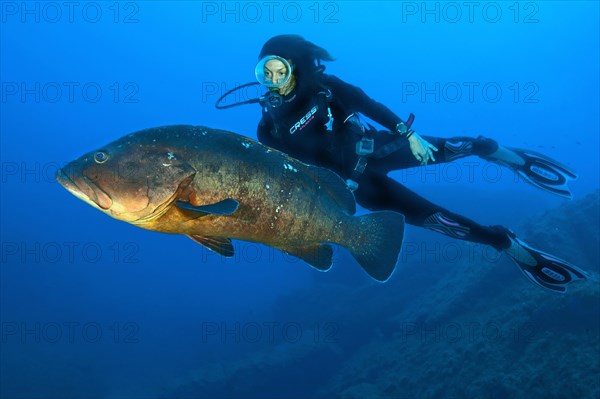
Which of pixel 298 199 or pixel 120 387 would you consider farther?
pixel 120 387

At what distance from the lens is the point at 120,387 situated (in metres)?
20.4

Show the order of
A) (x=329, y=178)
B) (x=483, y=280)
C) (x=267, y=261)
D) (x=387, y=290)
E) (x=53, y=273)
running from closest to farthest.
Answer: (x=329, y=178) → (x=483, y=280) → (x=387, y=290) → (x=53, y=273) → (x=267, y=261)

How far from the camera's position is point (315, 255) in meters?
3.35

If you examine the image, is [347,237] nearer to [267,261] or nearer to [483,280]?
[483,280]

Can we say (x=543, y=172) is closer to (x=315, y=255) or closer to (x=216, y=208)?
(x=315, y=255)

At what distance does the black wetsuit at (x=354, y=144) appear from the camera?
440 cm

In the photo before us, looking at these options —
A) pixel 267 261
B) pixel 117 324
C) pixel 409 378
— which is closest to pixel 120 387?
pixel 117 324

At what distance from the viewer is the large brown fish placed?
2.40 m

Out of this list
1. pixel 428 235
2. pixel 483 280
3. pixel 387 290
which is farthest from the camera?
pixel 428 235

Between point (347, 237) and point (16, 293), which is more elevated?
point (347, 237)

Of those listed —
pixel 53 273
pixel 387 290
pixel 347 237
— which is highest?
pixel 347 237

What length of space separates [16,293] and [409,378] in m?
36.9
